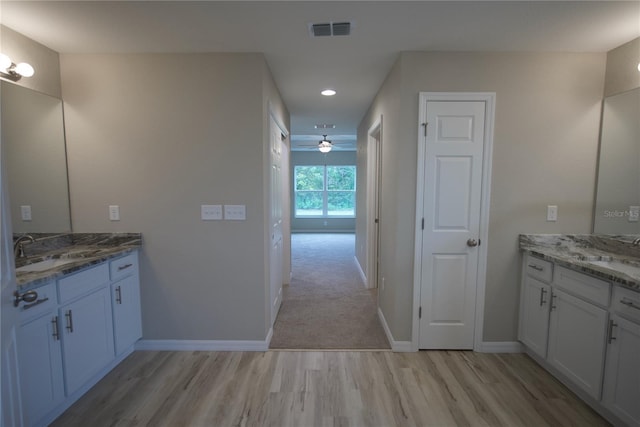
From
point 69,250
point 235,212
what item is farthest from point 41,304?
point 235,212

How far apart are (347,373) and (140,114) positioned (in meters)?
2.71

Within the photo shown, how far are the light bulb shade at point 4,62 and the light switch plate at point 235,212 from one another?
1715mm

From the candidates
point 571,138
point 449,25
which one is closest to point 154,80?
point 449,25

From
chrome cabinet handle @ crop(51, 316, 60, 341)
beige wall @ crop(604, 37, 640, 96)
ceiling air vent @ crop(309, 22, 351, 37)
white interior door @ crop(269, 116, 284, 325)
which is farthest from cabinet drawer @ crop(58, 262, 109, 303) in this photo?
beige wall @ crop(604, 37, 640, 96)

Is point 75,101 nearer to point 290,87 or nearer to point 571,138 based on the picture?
point 290,87

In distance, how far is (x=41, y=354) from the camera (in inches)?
65.1

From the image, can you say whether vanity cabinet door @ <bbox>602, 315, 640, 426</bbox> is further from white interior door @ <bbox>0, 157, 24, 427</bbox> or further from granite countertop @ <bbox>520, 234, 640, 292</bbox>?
white interior door @ <bbox>0, 157, 24, 427</bbox>

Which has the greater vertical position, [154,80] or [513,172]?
[154,80]

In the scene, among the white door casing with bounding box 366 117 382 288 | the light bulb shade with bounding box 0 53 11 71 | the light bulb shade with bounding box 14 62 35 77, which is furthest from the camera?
the white door casing with bounding box 366 117 382 288

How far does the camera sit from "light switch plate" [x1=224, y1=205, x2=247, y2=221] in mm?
2465

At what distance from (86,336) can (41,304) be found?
43cm

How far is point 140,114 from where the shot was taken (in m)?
2.42

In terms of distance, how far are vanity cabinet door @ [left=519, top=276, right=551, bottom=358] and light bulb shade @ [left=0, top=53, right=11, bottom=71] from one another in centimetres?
421

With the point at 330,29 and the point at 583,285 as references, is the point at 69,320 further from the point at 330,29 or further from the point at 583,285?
the point at 583,285
